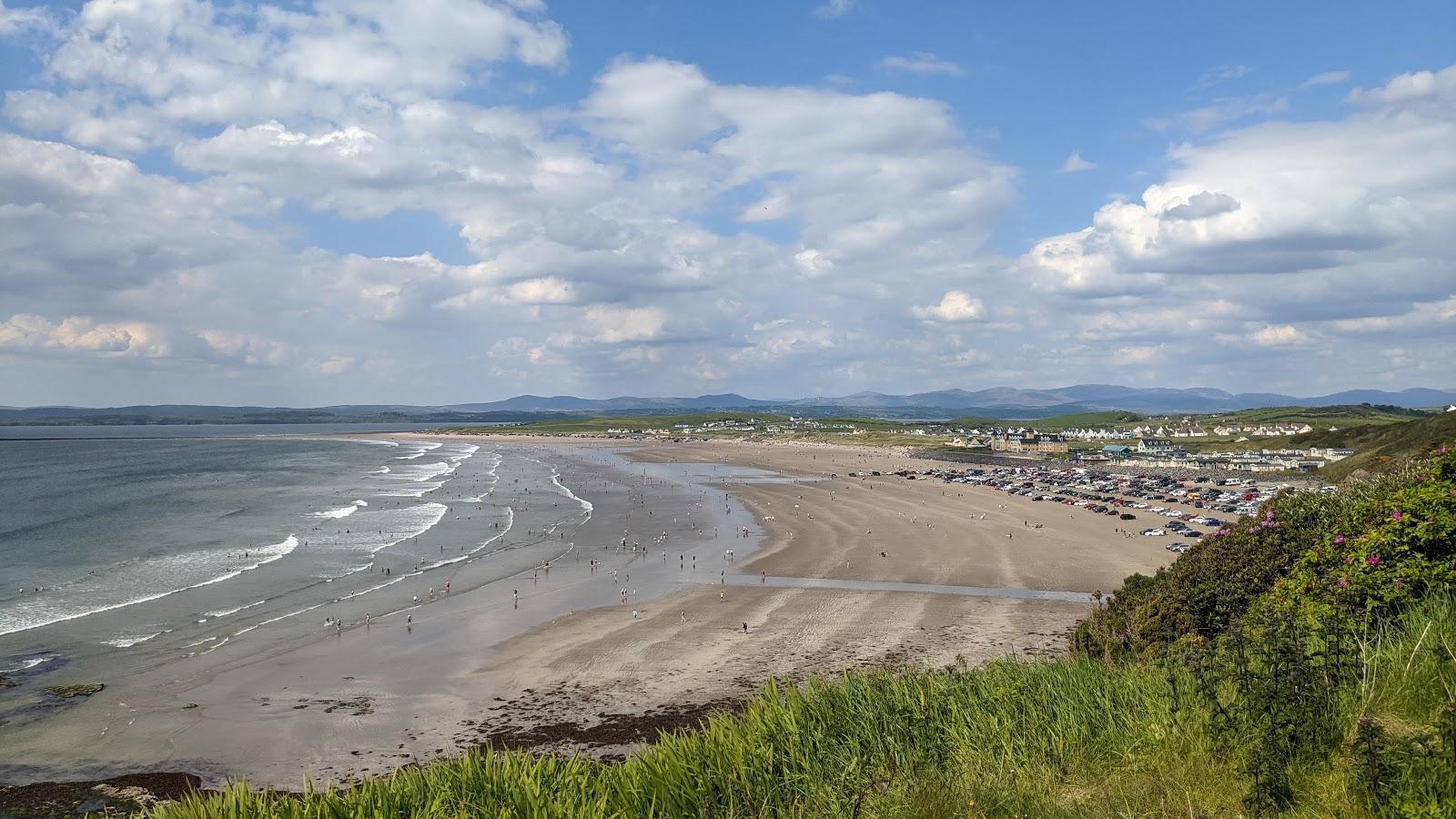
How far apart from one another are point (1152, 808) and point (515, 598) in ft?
108

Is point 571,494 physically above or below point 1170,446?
below

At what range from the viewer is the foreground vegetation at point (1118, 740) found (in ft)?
21.3

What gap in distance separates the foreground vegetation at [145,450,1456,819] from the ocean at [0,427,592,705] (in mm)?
24035

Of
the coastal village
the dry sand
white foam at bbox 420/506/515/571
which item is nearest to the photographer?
the dry sand

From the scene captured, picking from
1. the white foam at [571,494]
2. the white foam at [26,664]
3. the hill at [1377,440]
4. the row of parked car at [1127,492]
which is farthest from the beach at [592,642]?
the hill at [1377,440]

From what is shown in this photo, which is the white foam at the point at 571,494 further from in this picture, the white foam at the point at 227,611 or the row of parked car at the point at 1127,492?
the row of parked car at the point at 1127,492

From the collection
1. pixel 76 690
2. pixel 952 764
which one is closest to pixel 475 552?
pixel 76 690

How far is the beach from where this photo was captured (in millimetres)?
20984

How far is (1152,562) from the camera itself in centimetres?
4362

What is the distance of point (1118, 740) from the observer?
8.44 meters

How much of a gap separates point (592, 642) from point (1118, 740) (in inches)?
938

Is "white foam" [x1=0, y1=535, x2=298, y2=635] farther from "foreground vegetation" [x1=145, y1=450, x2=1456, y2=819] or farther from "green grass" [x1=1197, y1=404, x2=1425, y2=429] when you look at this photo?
"green grass" [x1=1197, y1=404, x2=1425, y2=429]

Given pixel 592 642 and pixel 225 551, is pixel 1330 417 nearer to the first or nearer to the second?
pixel 592 642

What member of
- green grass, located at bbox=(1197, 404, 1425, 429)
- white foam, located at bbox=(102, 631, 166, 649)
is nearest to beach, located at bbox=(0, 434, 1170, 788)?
white foam, located at bbox=(102, 631, 166, 649)
